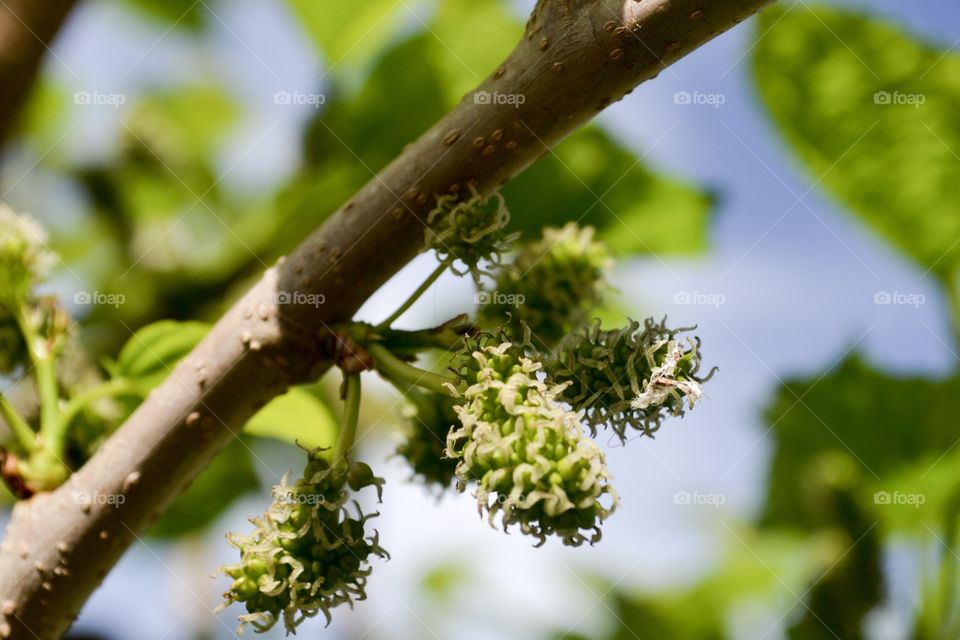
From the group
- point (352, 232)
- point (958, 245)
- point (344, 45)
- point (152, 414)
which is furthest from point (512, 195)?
point (958, 245)

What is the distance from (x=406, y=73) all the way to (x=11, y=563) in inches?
41.6

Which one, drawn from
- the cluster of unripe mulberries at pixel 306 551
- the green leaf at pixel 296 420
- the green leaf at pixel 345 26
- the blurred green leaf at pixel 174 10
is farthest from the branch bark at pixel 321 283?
the blurred green leaf at pixel 174 10

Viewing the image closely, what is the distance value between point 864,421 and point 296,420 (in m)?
1.13

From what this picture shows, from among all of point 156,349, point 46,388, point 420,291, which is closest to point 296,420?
point 156,349

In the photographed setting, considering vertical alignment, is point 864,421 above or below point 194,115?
above

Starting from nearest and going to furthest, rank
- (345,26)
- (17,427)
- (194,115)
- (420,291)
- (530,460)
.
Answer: (530,460)
(420,291)
(17,427)
(345,26)
(194,115)

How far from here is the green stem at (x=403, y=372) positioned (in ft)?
3.03

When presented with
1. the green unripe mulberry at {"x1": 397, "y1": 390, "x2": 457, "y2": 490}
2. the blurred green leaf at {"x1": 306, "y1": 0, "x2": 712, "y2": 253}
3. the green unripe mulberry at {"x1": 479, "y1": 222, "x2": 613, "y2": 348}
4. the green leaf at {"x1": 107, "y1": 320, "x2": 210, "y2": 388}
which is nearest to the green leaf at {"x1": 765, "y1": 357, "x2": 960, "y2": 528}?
the blurred green leaf at {"x1": 306, "y1": 0, "x2": 712, "y2": 253}

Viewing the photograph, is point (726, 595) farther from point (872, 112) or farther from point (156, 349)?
point (156, 349)

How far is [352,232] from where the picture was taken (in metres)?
0.99

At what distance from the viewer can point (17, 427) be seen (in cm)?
112

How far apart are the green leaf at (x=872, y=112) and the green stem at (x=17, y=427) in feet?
4.76

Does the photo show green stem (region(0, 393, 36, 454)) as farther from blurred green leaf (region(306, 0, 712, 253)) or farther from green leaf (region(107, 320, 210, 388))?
blurred green leaf (region(306, 0, 712, 253))

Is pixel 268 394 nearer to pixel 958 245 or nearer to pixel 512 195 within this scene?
pixel 512 195
